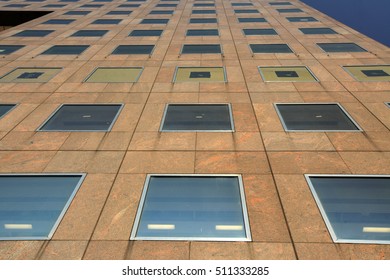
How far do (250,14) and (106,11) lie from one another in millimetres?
17606

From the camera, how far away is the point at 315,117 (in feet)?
49.3

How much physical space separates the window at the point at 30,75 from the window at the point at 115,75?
2.75m

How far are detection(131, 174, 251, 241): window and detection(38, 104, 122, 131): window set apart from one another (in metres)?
4.94

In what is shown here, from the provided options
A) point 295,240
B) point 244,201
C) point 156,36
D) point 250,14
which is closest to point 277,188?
point 244,201

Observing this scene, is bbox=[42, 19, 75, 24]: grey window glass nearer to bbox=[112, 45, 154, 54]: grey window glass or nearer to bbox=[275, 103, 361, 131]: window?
bbox=[112, 45, 154, 54]: grey window glass

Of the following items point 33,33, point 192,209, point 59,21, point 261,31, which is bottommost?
point 192,209

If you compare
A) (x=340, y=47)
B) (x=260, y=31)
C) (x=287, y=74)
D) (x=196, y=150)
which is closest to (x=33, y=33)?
(x=260, y=31)

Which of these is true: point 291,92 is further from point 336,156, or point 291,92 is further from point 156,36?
point 156,36

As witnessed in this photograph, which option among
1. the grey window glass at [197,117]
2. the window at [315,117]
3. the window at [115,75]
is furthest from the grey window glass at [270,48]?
the grey window glass at [197,117]

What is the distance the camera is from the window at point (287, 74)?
62.6 feet

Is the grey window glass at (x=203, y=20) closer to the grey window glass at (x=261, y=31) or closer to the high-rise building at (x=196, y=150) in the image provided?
the grey window glass at (x=261, y=31)

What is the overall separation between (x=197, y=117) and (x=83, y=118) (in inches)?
221

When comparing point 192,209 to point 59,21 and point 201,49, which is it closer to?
point 201,49

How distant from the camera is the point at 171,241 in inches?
352
